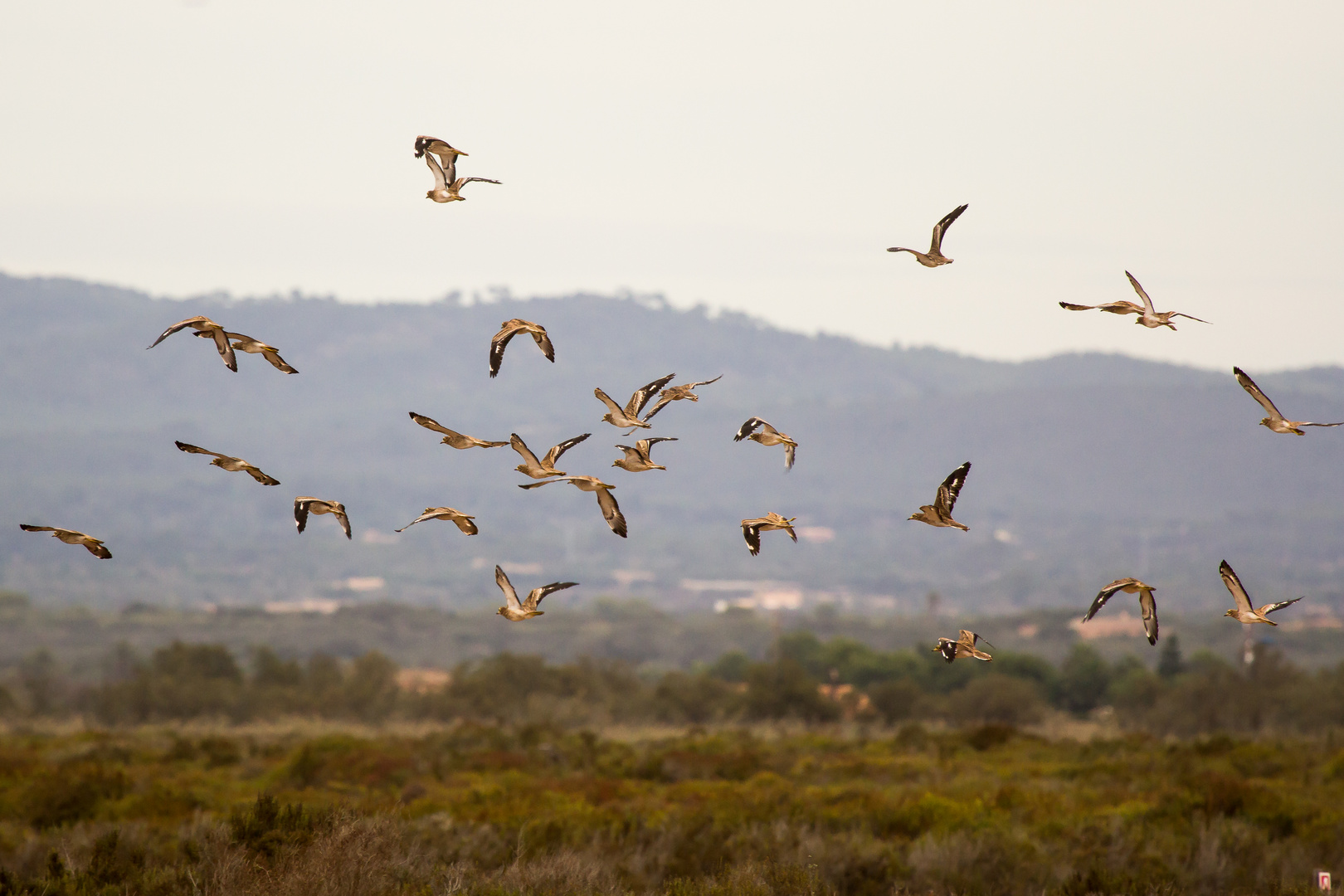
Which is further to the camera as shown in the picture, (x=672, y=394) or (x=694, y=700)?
(x=694, y=700)

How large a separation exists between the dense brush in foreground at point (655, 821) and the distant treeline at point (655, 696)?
12.6 metres

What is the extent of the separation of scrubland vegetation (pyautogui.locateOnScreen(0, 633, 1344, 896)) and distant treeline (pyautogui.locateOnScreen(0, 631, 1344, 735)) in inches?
5.8

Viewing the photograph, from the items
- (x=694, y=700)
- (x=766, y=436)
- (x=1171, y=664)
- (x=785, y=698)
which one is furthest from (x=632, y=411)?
(x=1171, y=664)

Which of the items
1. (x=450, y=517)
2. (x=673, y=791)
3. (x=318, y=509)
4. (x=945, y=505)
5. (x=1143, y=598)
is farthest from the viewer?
(x=673, y=791)

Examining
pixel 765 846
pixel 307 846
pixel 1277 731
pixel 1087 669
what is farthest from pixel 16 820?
pixel 1087 669

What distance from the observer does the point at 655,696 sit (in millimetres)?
44062

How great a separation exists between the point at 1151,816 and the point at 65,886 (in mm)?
11556

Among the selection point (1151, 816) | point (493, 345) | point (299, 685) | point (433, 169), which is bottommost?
point (299, 685)

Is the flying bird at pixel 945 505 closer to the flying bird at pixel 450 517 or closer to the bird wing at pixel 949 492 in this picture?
the bird wing at pixel 949 492

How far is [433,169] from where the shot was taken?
9469mm

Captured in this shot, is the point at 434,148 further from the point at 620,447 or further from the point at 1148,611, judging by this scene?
the point at 1148,611

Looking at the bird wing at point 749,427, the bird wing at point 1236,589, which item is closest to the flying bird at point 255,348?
the bird wing at point 749,427

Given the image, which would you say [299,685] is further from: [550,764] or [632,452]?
[632,452]

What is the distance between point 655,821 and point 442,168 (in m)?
8.92
